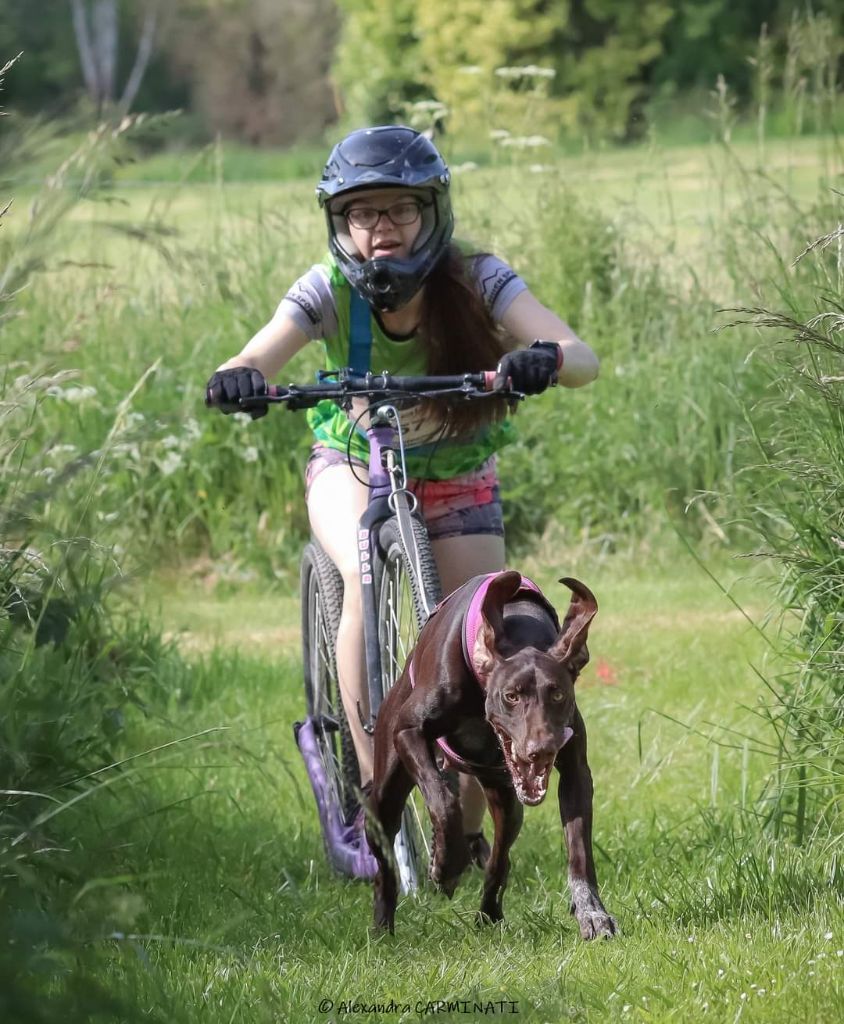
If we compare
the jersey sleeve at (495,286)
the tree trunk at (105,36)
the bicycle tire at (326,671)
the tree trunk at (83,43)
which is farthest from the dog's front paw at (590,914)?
the tree trunk at (105,36)

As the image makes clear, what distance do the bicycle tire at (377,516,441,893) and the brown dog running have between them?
57 cm

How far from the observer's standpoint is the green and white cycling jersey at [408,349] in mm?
5004

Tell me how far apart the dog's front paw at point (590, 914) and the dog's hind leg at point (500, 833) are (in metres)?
0.41

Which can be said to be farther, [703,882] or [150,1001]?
[703,882]

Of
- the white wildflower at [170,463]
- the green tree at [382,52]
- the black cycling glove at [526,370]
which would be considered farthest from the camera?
the green tree at [382,52]

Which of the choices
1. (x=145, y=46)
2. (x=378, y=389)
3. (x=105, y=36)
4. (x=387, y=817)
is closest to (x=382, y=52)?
(x=145, y=46)

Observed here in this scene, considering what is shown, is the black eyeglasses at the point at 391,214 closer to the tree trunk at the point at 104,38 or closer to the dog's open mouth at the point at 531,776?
the dog's open mouth at the point at 531,776

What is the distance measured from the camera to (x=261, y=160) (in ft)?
132

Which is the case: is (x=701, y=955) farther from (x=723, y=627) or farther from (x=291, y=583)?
(x=291, y=583)

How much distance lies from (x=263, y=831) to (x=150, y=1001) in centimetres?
210

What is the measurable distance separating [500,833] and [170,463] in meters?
5.77

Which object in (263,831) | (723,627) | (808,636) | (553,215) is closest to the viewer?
(808,636)

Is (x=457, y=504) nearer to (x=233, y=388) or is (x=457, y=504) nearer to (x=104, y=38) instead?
(x=233, y=388)

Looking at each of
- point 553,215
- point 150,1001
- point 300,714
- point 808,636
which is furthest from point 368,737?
point 553,215
